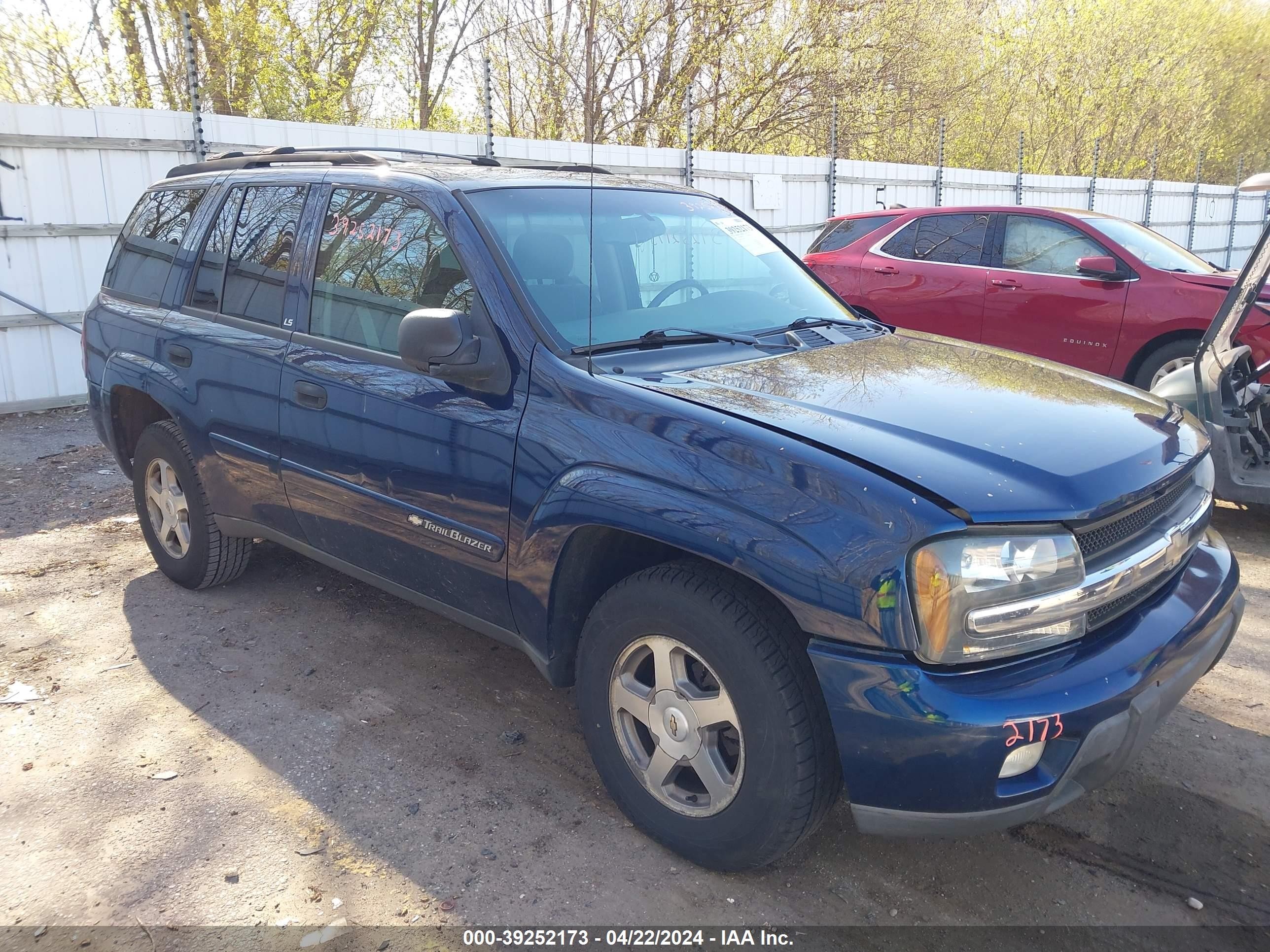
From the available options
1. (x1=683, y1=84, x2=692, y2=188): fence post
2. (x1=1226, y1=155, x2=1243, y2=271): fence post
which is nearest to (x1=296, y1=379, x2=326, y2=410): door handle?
(x1=683, y1=84, x2=692, y2=188): fence post

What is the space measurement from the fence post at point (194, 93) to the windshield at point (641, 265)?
19.6ft

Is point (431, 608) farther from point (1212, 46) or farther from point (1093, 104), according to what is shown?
point (1212, 46)

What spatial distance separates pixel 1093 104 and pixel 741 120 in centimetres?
1443

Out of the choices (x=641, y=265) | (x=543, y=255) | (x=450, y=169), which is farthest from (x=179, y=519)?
(x=641, y=265)

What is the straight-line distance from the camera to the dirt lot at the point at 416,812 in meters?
2.45

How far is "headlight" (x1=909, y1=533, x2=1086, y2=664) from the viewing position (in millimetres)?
2053

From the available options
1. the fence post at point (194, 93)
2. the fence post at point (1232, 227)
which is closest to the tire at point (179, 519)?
the fence post at point (194, 93)

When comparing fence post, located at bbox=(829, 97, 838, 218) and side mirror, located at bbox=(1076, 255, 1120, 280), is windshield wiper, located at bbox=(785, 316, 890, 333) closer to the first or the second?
side mirror, located at bbox=(1076, 255, 1120, 280)

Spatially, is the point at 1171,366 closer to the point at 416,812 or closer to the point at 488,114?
the point at 416,812

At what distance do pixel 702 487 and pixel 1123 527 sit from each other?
1.06 meters

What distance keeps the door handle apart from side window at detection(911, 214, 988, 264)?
5792mm

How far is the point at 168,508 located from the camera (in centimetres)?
438

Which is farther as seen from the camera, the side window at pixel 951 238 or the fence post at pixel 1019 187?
the fence post at pixel 1019 187

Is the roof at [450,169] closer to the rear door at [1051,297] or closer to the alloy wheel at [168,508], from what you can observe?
the alloy wheel at [168,508]
